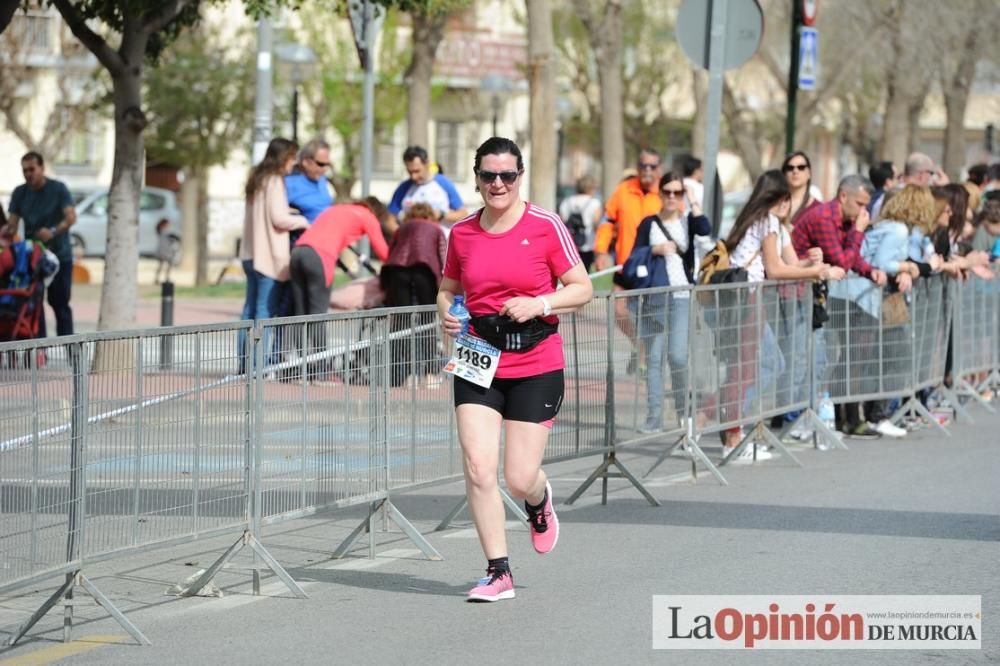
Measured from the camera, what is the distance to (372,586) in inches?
317

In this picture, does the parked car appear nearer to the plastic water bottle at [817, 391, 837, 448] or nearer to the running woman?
the plastic water bottle at [817, 391, 837, 448]

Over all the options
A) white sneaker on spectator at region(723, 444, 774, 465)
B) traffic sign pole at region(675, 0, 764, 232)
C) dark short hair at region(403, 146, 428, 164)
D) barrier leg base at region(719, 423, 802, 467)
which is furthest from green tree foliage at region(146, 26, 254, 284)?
barrier leg base at region(719, 423, 802, 467)

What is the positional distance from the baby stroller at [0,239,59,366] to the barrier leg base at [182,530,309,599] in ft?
30.5

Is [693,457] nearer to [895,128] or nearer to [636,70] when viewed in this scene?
[895,128]

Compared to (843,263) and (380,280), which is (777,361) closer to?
(843,263)

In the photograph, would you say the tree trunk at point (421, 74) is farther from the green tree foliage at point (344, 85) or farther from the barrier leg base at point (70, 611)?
the barrier leg base at point (70, 611)

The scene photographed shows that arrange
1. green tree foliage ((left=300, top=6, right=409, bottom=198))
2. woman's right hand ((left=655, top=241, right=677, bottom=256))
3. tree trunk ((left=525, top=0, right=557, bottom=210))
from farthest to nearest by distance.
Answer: green tree foliage ((left=300, top=6, right=409, bottom=198)) < tree trunk ((left=525, top=0, right=557, bottom=210)) < woman's right hand ((left=655, top=241, right=677, bottom=256))

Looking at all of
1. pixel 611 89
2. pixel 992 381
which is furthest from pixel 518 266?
pixel 611 89

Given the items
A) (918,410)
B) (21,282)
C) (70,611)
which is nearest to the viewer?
(70,611)

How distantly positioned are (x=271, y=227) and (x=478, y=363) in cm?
756

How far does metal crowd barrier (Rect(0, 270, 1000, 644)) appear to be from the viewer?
6.66 m

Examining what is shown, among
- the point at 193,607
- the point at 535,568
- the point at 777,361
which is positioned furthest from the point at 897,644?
the point at 777,361

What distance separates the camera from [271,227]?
1488 centimetres

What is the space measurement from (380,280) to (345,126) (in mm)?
34484
